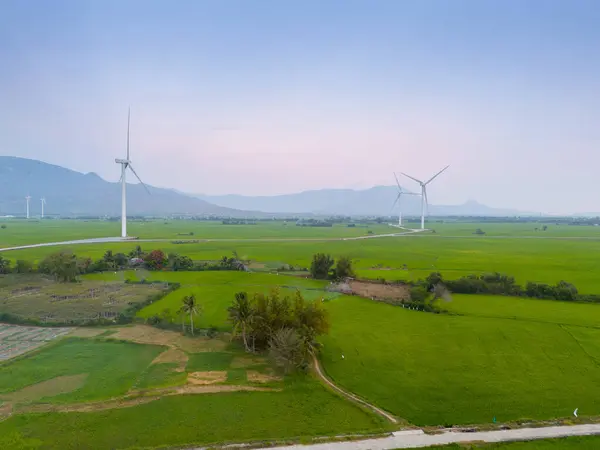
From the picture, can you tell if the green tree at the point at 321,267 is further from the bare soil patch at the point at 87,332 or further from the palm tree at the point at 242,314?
the bare soil patch at the point at 87,332

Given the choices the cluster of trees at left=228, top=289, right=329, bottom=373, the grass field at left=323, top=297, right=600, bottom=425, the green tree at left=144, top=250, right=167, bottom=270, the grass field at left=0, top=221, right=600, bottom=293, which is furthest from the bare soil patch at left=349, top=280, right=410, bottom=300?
the green tree at left=144, top=250, right=167, bottom=270

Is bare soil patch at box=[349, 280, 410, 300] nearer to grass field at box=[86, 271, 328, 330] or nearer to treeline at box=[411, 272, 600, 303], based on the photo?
treeline at box=[411, 272, 600, 303]

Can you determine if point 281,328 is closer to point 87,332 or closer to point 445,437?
point 445,437

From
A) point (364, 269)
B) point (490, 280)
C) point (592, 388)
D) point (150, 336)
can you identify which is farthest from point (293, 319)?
point (364, 269)

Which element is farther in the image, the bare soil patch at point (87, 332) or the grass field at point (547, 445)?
the bare soil patch at point (87, 332)

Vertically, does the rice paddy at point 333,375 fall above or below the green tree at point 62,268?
below

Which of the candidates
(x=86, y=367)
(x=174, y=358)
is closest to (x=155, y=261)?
(x=174, y=358)

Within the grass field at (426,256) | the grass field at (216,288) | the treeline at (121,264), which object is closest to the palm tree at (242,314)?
the grass field at (216,288)
